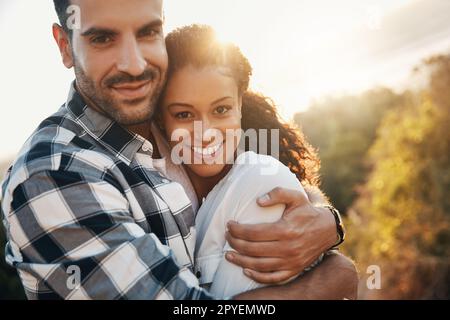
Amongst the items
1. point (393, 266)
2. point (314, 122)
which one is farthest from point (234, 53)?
point (314, 122)

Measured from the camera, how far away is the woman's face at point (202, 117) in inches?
86.7

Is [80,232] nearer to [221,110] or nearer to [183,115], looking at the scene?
[183,115]

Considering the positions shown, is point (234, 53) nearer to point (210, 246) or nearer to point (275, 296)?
point (210, 246)

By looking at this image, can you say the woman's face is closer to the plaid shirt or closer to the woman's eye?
the woman's eye

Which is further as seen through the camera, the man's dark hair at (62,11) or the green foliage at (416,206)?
the green foliage at (416,206)

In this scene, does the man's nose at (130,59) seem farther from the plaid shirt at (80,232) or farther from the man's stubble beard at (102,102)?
the plaid shirt at (80,232)

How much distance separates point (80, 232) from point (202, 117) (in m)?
0.90

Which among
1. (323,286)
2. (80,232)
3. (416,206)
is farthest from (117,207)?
(416,206)

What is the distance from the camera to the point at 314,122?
2773 centimetres

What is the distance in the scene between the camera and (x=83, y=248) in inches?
59.5

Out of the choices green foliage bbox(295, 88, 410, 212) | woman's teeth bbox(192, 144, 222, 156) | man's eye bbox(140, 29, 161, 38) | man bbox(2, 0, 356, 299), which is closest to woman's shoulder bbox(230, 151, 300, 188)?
man bbox(2, 0, 356, 299)

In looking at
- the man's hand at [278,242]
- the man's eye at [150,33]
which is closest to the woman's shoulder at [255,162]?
the man's hand at [278,242]

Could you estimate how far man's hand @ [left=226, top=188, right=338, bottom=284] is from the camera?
5.60 feet

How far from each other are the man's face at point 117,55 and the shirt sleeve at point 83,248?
0.53 m
